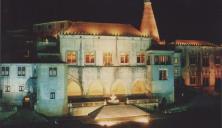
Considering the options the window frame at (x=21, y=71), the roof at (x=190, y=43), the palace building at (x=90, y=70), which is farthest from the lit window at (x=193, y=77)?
the window frame at (x=21, y=71)

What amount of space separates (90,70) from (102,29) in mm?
5463

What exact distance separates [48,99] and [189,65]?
22.1 meters

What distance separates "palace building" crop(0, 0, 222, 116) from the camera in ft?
148

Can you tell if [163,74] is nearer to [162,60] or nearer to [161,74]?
[161,74]

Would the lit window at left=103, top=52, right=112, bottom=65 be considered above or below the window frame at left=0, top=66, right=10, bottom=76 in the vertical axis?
above

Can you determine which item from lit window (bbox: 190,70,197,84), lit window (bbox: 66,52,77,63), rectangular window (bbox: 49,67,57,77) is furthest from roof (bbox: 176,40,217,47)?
rectangular window (bbox: 49,67,57,77)

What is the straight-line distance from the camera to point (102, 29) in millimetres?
52938

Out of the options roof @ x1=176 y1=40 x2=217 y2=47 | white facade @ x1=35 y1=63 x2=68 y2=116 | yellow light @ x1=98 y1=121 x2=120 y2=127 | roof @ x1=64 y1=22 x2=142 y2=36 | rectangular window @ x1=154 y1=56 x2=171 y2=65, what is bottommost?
yellow light @ x1=98 y1=121 x2=120 y2=127

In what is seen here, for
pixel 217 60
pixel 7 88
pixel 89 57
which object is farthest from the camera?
pixel 217 60

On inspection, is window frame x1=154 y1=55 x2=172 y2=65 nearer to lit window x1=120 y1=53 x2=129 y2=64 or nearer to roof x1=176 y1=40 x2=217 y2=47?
lit window x1=120 y1=53 x2=129 y2=64

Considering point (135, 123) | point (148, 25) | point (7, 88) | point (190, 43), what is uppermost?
point (148, 25)

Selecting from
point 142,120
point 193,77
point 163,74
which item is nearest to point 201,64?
point 193,77

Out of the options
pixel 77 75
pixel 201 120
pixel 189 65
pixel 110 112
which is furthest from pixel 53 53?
pixel 189 65

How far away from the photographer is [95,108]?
46.0 m
